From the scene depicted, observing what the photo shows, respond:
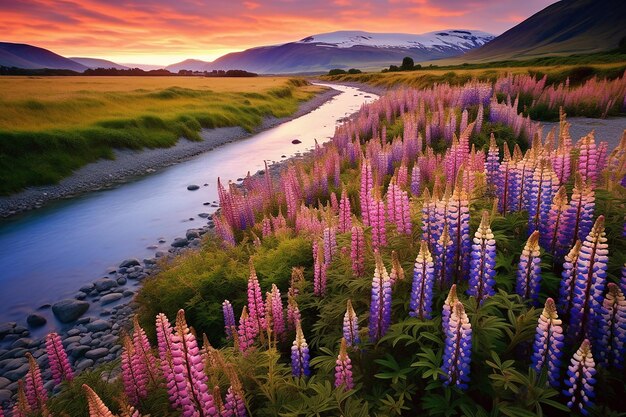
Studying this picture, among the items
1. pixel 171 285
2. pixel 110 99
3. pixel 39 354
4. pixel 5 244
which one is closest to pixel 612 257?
pixel 171 285

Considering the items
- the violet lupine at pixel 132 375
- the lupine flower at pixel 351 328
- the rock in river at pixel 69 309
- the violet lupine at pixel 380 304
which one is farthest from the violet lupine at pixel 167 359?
the rock in river at pixel 69 309

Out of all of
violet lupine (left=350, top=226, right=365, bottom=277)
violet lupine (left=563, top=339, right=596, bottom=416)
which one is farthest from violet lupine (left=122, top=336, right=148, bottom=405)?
violet lupine (left=563, top=339, right=596, bottom=416)

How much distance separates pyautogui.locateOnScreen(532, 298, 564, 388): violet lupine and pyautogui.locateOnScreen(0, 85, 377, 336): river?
1062 cm

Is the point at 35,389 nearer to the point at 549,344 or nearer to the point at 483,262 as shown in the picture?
the point at 483,262

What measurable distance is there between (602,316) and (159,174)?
82.2 feet

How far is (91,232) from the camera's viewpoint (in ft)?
50.3

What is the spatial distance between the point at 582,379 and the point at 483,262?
3.42ft

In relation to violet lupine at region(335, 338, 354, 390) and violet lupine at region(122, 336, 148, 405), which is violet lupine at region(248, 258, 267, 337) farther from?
violet lupine at region(335, 338, 354, 390)

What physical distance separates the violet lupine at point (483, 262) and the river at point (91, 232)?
10.2 m

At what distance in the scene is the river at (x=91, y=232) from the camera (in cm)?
1116

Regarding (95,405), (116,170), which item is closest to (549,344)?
(95,405)

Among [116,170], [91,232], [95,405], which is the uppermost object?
[95,405]

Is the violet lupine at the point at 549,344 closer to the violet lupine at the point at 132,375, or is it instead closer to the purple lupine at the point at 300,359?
the purple lupine at the point at 300,359

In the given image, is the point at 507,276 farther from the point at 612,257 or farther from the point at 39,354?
the point at 39,354
